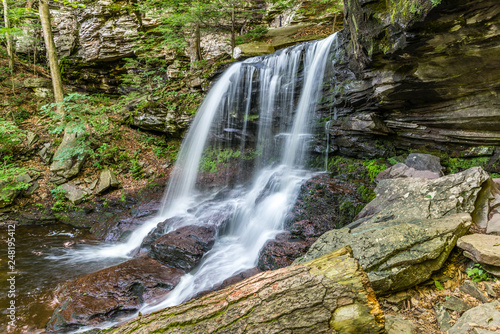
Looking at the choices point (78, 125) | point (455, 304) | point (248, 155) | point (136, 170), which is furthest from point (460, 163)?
point (78, 125)

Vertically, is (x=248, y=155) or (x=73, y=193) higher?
(x=248, y=155)

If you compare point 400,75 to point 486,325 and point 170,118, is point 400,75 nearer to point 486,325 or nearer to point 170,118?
point 486,325

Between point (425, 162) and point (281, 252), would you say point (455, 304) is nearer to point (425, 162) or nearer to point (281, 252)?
point (281, 252)

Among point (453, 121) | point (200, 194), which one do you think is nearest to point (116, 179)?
point (200, 194)

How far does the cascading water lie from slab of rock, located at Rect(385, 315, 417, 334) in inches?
116

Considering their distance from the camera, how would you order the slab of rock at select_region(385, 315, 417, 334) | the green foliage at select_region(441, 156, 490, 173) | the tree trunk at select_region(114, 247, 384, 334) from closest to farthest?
the tree trunk at select_region(114, 247, 384, 334) < the slab of rock at select_region(385, 315, 417, 334) < the green foliage at select_region(441, 156, 490, 173)

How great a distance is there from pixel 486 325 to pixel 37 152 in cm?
1284

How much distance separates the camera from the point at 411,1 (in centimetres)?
347

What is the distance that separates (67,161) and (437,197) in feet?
36.5

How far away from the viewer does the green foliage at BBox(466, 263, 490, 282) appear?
219 centimetres

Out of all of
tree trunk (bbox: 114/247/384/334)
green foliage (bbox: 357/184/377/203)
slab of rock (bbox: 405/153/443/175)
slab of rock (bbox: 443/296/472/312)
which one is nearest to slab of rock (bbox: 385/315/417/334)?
slab of rock (bbox: 443/296/472/312)

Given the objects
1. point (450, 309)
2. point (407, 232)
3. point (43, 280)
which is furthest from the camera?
point (43, 280)

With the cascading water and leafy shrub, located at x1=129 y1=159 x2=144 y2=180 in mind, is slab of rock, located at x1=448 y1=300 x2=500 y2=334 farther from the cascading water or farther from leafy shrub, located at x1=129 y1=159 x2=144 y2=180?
leafy shrub, located at x1=129 y1=159 x2=144 y2=180

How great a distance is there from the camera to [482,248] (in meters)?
2.24
